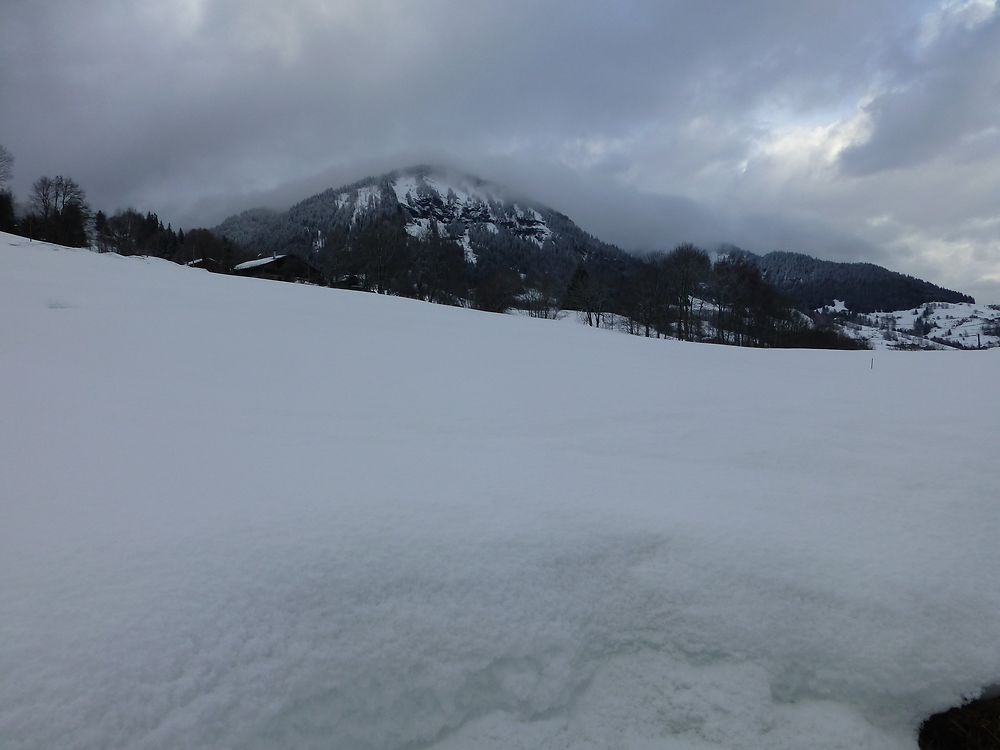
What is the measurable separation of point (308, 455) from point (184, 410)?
64.8 inches

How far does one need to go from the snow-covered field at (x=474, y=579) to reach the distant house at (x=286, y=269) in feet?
171

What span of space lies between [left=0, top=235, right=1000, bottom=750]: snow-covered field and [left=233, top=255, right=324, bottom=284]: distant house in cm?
5224

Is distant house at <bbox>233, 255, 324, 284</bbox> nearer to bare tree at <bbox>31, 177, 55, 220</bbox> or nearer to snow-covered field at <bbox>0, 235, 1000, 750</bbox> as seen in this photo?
bare tree at <bbox>31, 177, 55, 220</bbox>

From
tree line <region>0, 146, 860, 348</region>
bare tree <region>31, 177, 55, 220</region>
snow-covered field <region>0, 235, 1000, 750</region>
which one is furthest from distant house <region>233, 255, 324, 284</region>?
snow-covered field <region>0, 235, 1000, 750</region>

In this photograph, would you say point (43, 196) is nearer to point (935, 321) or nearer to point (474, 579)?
point (474, 579)

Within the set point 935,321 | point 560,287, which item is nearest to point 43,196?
point 560,287

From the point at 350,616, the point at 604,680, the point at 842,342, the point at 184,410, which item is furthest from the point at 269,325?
the point at 842,342

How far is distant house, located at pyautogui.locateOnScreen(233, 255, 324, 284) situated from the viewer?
5269 cm

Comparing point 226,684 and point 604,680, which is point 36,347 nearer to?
Answer: point 226,684

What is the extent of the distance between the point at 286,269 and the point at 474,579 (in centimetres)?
5699

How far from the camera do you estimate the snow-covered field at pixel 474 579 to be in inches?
75.4

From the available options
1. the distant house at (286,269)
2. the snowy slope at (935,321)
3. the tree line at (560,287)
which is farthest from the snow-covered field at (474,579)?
the snowy slope at (935,321)

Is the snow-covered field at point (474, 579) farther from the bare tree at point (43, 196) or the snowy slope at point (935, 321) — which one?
the snowy slope at point (935, 321)

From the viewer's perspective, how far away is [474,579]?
2.44 meters
